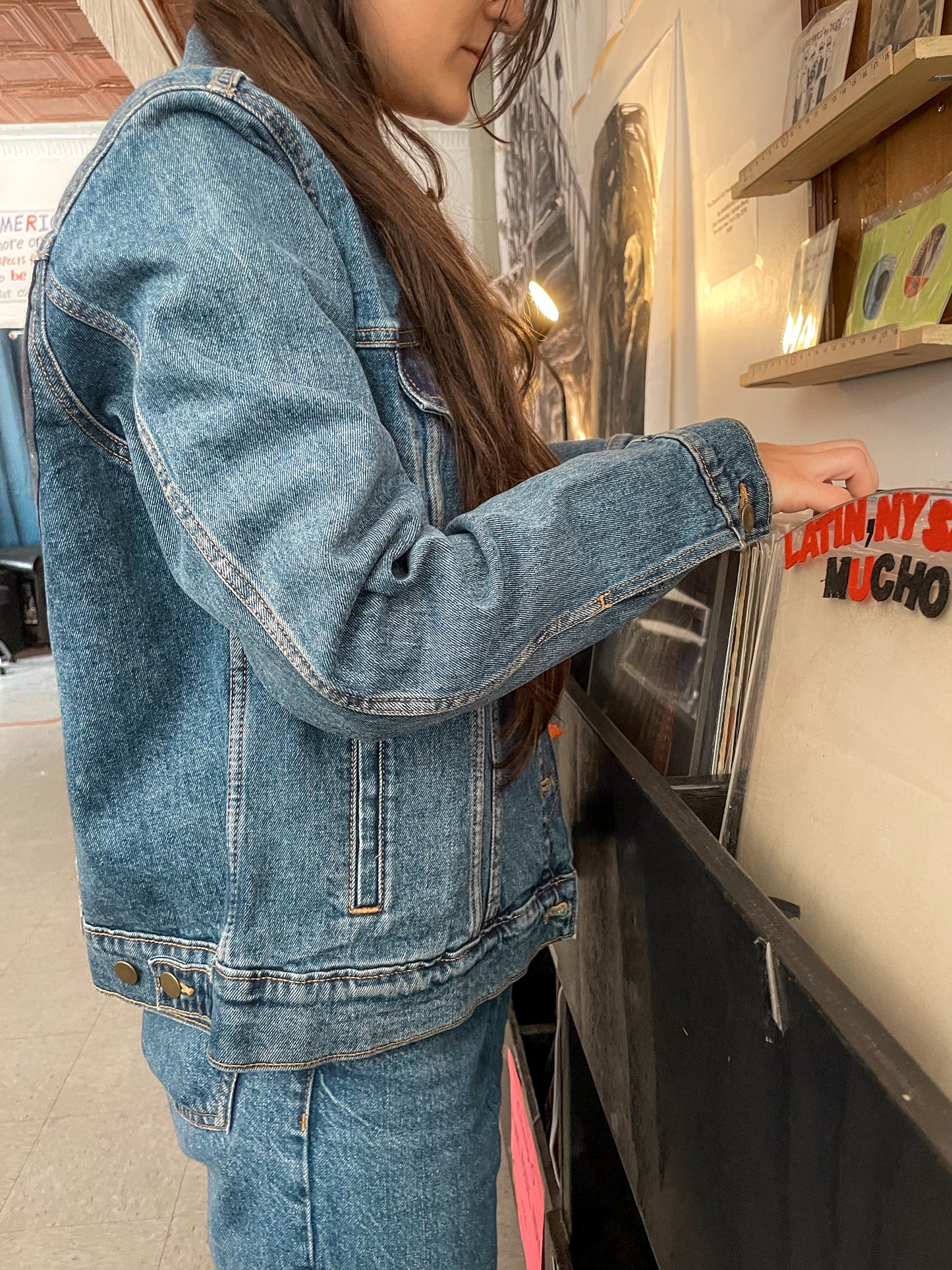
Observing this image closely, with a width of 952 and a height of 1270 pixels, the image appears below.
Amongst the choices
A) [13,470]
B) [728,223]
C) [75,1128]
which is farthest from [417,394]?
[13,470]

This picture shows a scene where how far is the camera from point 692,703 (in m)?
1.03

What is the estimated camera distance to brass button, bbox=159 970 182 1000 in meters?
0.74

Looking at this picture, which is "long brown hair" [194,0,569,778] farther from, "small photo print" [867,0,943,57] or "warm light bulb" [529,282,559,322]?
"warm light bulb" [529,282,559,322]

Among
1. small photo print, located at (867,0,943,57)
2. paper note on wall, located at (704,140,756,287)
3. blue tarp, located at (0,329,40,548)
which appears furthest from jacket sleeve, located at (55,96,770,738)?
blue tarp, located at (0,329,40,548)

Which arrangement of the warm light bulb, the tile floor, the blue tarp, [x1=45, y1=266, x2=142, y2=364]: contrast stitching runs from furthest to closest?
the blue tarp → the tile floor → the warm light bulb → [x1=45, y1=266, x2=142, y2=364]: contrast stitching

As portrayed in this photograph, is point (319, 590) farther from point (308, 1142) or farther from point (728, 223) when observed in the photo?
point (728, 223)

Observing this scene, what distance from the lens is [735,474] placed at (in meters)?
0.63

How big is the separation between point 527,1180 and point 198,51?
1.48m

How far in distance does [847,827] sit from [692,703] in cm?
34

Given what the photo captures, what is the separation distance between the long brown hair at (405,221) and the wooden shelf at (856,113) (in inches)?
15.1

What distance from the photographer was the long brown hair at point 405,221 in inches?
26.6

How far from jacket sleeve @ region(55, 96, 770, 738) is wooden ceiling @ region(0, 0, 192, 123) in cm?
407

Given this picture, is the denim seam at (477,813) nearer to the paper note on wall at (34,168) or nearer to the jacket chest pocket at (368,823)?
the jacket chest pocket at (368,823)

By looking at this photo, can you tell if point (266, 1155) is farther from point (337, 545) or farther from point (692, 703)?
point (692, 703)
